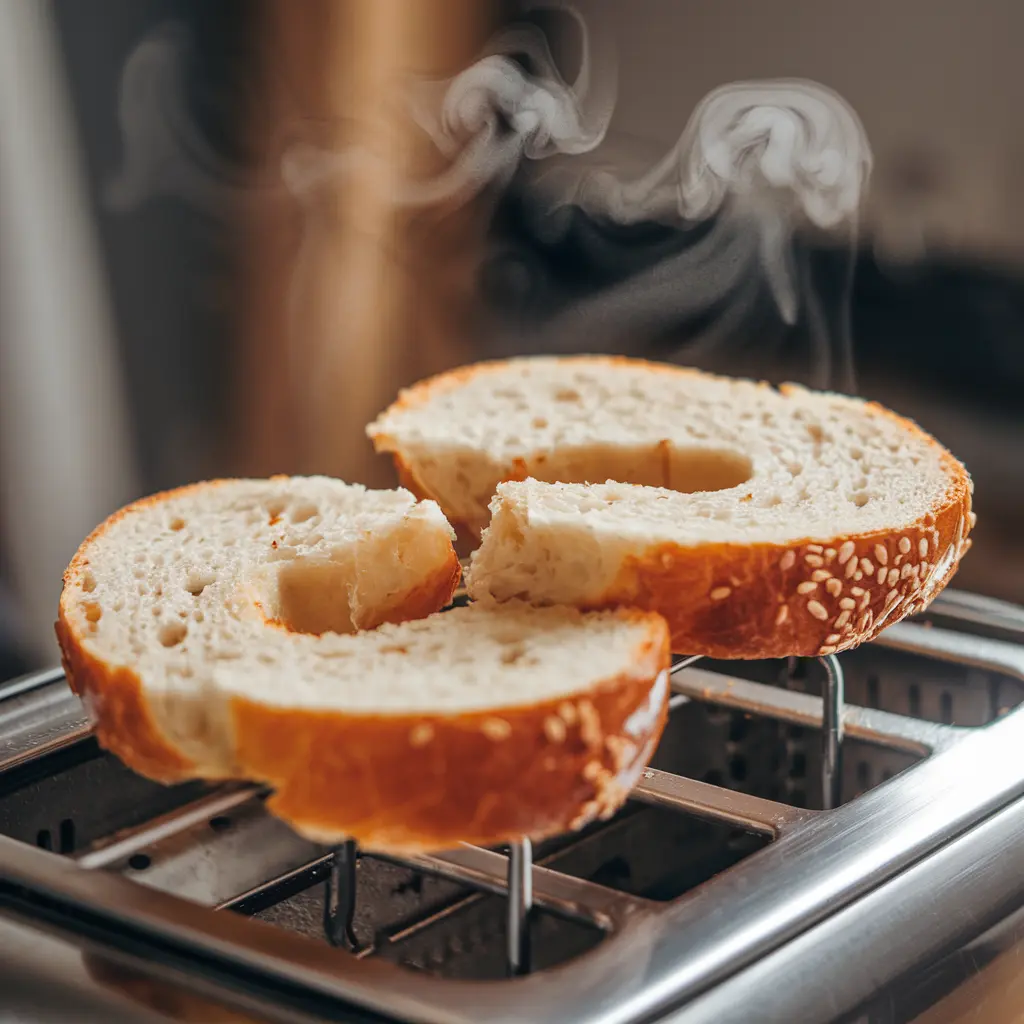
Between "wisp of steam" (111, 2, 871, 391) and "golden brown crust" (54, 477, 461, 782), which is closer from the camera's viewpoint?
"golden brown crust" (54, 477, 461, 782)

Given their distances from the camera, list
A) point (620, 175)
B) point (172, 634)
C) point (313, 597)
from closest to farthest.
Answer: point (172, 634), point (313, 597), point (620, 175)

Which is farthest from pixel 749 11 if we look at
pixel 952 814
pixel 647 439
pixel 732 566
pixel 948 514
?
pixel 952 814

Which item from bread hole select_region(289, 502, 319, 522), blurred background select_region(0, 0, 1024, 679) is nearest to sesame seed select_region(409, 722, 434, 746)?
bread hole select_region(289, 502, 319, 522)

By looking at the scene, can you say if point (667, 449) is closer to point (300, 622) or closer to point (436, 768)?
point (300, 622)

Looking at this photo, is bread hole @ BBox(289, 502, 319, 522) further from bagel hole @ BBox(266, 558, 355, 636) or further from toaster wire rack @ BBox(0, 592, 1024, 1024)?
toaster wire rack @ BBox(0, 592, 1024, 1024)

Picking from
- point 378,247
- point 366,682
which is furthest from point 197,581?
point 378,247

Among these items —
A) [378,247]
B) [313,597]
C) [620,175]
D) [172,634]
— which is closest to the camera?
[172,634]
